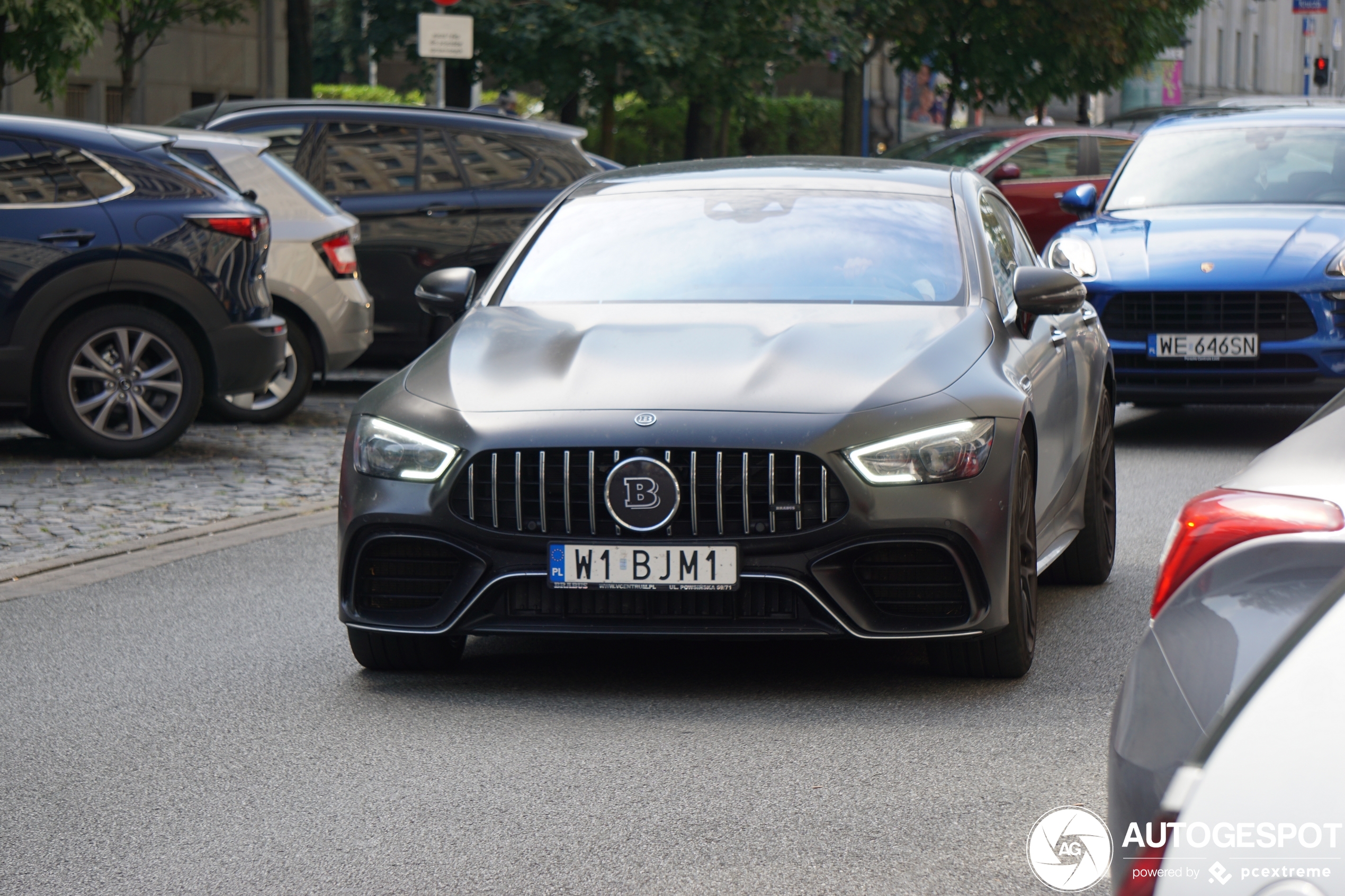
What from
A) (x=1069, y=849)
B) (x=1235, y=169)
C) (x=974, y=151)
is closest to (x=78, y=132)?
(x=1235, y=169)

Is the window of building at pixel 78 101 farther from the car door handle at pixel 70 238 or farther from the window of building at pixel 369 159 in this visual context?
the car door handle at pixel 70 238

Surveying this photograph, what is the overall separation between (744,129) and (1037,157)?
1691 centimetres

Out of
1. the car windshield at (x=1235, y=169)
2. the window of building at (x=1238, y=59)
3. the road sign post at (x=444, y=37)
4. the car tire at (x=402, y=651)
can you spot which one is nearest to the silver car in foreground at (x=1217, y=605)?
the car tire at (x=402, y=651)

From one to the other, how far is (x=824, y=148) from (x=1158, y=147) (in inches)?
1201

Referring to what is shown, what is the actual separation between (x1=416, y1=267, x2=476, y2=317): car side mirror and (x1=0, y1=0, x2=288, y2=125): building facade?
19.8m

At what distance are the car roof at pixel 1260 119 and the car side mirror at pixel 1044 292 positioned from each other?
690cm

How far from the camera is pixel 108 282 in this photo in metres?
10.2

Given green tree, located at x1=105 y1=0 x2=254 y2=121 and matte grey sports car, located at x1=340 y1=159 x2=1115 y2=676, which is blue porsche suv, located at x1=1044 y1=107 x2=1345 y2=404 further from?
green tree, located at x1=105 y1=0 x2=254 y2=121

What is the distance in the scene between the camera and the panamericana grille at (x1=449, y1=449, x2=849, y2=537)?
17.0ft

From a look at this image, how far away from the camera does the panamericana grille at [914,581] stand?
17.2 feet

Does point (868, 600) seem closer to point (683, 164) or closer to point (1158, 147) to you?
point (683, 164)

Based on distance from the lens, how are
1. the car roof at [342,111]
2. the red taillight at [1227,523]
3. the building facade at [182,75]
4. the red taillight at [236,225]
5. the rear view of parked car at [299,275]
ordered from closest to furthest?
1. the red taillight at [1227,523]
2. the red taillight at [236,225]
3. the rear view of parked car at [299,275]
4. the car roof at [342,111]
5. the building facade at [182,75]

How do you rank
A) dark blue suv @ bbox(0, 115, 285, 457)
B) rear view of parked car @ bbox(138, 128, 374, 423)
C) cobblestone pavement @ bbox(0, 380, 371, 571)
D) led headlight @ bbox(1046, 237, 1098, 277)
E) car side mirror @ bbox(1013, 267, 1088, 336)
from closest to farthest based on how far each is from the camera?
car side mirror @ bbox(1013, 267, 1088, 336) < cobblestone pavement @ bbox(0, 380, 371, 571) < dark blue suv @ bbox(0, 115, 285, 457) < led headlight @ bbox(1046, 237, 1098, 277) < rear view of parked car @ bbox(138, 128, 374, 423)

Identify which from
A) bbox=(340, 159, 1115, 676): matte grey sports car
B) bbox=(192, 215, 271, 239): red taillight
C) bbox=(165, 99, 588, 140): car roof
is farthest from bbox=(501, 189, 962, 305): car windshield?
bbox=(165, 99, 588, 140): car roof
